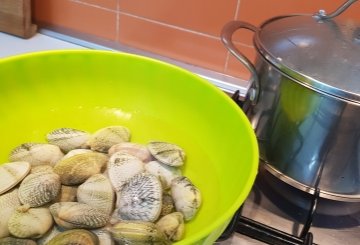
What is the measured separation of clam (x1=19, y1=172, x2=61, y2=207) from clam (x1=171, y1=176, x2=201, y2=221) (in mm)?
111

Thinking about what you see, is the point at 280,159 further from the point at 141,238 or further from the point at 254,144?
the point at 141,238

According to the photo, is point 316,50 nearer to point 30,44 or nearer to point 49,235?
point 49,235

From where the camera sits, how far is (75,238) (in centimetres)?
31

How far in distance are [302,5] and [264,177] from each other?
0.84 ft

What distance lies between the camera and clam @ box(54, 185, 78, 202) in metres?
0.37

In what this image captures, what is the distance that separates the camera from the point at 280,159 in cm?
42

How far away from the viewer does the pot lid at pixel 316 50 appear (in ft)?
1.16

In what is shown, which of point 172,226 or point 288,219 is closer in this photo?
point 172,226

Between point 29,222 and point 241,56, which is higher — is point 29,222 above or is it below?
below

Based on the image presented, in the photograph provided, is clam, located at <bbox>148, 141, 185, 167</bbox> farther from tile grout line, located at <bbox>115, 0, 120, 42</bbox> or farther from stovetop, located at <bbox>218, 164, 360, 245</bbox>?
tile grout line, located at <bbox>115, 0, 120, 42</bbox>

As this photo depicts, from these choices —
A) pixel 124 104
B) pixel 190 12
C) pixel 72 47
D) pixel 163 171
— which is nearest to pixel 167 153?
pixel 163 171

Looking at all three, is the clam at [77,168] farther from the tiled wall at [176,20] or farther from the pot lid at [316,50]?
the tiled wall at [176,20]

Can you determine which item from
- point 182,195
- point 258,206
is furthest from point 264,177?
point 182,195

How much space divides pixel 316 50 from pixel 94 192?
26 cm
